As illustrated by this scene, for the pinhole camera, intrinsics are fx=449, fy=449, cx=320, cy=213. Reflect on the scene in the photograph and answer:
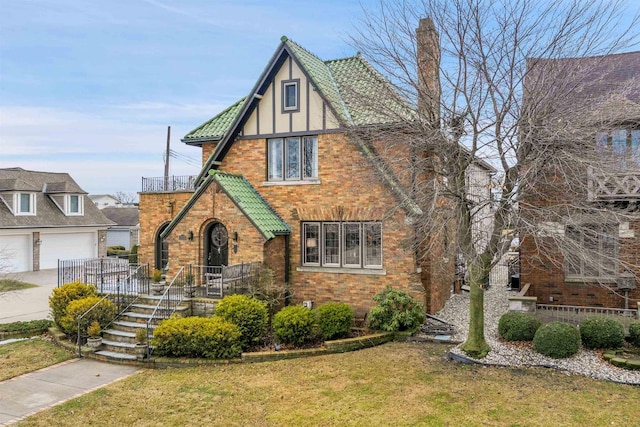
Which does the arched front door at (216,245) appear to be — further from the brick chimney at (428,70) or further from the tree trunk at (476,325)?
the tree trunk at (476,325)

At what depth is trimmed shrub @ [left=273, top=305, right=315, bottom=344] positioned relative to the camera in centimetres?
1223

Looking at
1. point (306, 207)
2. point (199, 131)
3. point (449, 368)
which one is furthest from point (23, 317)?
point (449, 368)

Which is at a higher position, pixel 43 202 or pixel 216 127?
pixel 216 127

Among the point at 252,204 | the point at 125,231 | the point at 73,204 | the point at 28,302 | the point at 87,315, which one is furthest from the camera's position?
the point at 125,231

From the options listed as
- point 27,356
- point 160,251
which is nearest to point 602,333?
point 27,356

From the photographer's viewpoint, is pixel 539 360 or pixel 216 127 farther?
pixel 216 127

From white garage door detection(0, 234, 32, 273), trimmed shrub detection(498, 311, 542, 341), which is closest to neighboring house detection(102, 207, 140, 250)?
white garage door detection(0, 234, 32, 273)

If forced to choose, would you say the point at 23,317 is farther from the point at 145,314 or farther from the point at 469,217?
the point at 469,217

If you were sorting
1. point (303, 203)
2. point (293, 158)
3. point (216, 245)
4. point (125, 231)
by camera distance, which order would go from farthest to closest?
point (125, 231) < point (293, 158) < point (303, 203) < point (216, 245)

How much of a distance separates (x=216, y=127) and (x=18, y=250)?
2210 centimetres

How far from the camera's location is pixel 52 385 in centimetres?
1025

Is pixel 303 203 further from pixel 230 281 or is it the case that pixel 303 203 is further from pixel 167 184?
pixel 167 184

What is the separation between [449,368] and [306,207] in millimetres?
7677

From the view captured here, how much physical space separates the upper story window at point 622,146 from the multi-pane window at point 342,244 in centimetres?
671
